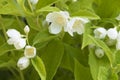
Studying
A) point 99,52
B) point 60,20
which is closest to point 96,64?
point 99,52

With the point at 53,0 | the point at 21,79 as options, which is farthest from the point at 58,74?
the point at 53,0

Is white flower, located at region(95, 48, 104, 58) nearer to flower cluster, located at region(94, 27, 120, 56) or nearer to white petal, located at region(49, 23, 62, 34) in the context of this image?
flower cluster, located at region(94, 27, 120, 56)

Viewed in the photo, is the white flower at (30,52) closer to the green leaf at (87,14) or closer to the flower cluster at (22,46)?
the flower cluster at (22,46)

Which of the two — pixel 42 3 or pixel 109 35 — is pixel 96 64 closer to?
pixel 109 35

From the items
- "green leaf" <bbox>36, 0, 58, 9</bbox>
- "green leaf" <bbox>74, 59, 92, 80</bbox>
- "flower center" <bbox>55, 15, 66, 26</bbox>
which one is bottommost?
"green leaf" <bbox>74, 59, 92, 80</bbox>

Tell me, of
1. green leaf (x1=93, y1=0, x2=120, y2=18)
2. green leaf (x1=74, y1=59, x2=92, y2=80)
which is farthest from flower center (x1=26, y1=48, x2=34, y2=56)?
green leaf (x1=93, y1=0, x2=120, y2=18)

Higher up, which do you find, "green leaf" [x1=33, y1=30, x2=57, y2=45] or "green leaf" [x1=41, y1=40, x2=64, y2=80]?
"green leaf" [x1=33, y1=30, x2=57, y2=45]

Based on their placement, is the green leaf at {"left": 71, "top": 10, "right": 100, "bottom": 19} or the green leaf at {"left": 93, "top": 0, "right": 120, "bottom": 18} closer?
the green leaf at {"left": 71, "top": 10, "right": 100, "bottom": 19}
